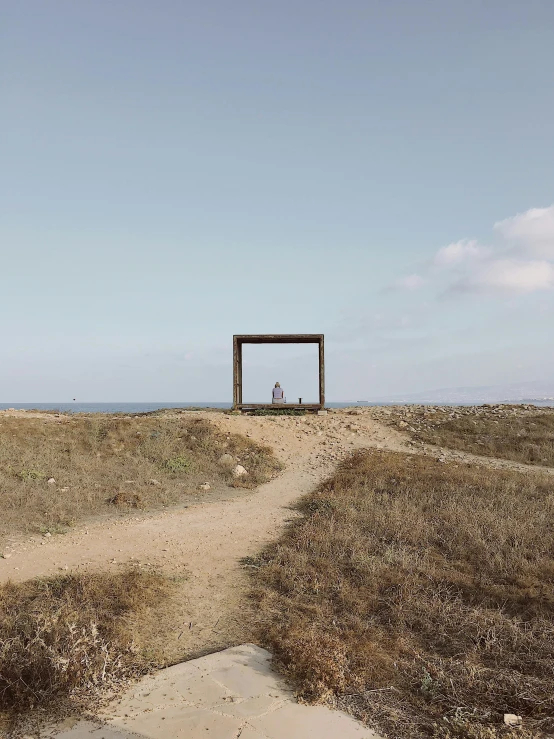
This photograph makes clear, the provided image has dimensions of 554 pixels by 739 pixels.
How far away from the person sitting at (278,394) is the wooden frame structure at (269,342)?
104 cm

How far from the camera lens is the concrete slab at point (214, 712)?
4.64 meters

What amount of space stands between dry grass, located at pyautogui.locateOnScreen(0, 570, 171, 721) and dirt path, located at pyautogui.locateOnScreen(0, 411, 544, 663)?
0.46 meters

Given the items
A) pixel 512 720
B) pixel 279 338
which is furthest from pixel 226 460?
pixel 512 720

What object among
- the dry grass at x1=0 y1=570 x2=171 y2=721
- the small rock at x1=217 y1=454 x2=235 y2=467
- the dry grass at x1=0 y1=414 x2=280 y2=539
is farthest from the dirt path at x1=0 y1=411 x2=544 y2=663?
the small rock at x1=217 y1=454 x2=235 y2=467

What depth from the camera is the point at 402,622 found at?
22.1ft

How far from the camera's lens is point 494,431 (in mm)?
20828

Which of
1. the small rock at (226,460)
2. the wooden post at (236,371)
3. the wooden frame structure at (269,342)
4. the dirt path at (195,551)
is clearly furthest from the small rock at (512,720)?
the wooden post at (236,371)

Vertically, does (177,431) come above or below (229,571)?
above

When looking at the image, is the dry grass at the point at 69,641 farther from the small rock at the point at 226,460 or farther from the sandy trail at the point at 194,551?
the small rock at the point at 226,460

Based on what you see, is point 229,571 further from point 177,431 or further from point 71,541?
point 177,431

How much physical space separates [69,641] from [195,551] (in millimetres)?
4239

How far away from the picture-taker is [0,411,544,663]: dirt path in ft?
22.3

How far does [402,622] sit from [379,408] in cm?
1979

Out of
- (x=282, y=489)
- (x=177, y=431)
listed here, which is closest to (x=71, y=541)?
(x=282, y=489)
